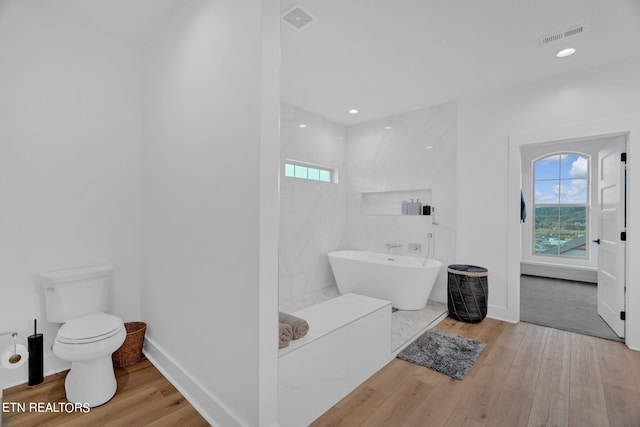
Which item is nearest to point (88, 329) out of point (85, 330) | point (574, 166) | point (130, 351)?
point (85, 330)

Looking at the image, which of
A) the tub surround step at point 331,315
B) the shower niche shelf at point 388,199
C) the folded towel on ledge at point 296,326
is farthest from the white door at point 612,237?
the folded towel on ledge at point 296,326

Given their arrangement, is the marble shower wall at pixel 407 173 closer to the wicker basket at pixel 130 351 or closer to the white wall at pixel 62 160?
the white wall at pixel 62 160

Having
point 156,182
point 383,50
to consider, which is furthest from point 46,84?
point 383,50

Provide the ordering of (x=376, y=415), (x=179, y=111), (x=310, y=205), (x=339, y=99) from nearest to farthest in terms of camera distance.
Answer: (x=376, y=415), (x=179, y=111), (x=339, y=99), (x=310, y=205)

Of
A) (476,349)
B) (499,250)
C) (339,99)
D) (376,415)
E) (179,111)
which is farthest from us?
(339,99)

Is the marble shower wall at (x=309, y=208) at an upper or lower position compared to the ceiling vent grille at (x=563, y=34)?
lower

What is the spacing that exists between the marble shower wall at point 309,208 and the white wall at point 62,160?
1.80 meters

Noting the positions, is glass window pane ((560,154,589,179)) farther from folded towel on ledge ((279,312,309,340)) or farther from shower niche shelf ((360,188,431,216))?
folded towel on ledge ((279,312,309,340))

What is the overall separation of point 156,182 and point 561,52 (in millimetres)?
3776

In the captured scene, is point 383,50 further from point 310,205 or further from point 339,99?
point 310,205

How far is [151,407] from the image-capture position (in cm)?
189

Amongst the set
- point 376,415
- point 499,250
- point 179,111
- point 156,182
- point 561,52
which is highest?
point 561,52

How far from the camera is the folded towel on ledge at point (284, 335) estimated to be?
1.69 m

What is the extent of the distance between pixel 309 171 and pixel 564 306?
3939 millimetres
